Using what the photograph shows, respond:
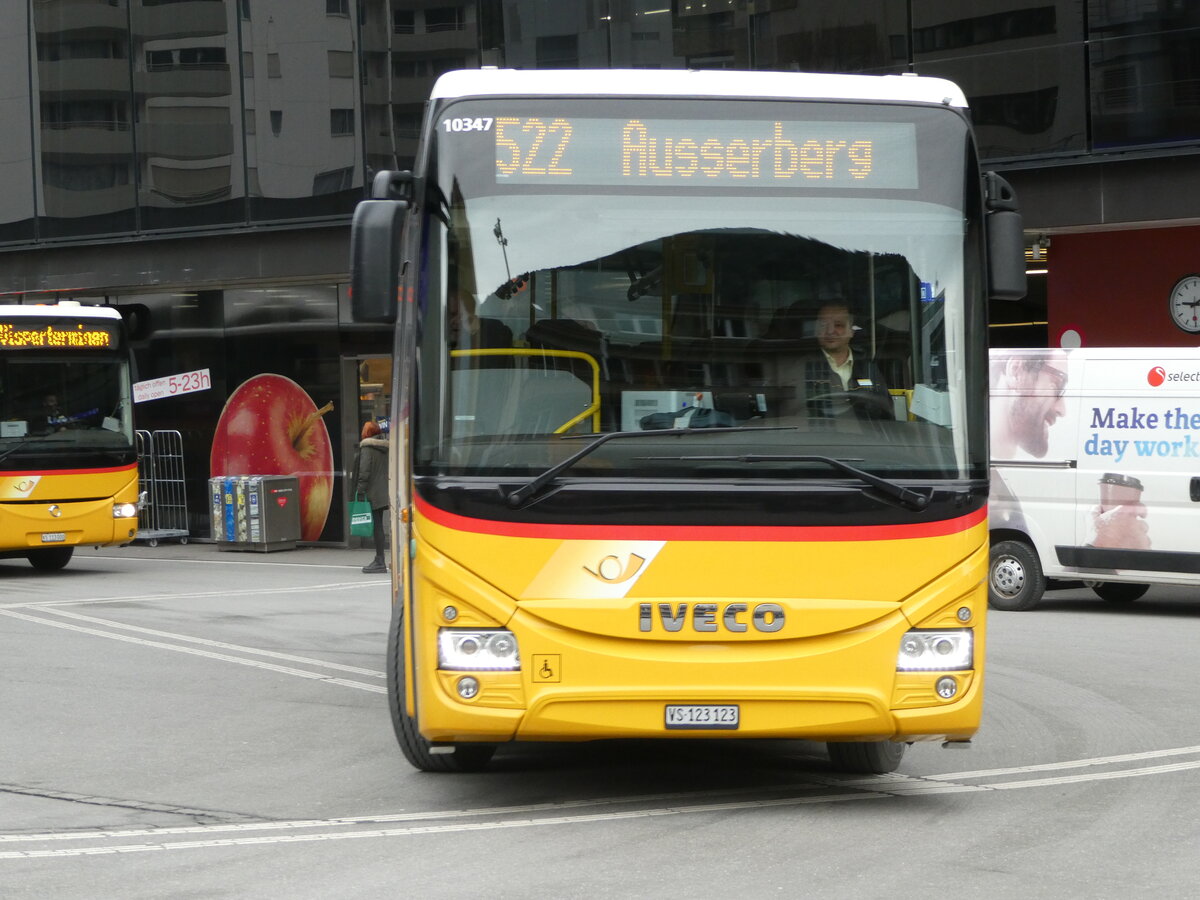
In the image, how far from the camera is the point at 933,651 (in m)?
6.53

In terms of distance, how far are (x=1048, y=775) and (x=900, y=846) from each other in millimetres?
1747

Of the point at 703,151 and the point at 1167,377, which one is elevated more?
the point at 703,151

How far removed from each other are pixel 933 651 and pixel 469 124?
2.71 metres

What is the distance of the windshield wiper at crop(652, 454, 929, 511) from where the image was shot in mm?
6430

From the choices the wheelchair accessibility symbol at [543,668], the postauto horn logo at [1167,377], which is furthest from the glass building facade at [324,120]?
the wheelchair accessibility symbol at [543,668]

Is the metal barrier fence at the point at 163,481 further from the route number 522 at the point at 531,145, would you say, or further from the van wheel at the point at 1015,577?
the route number 522 at the point at 531,145

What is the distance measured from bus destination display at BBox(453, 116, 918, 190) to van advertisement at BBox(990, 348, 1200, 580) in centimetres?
824

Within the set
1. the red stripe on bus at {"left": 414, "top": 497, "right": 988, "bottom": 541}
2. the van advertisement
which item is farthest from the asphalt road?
the van advertisement

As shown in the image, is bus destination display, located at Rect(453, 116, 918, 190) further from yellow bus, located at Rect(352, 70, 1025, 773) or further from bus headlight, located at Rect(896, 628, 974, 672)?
bus headlight, located at Rect(896, 628, 974, 672)

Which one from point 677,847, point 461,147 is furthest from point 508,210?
point 677,847

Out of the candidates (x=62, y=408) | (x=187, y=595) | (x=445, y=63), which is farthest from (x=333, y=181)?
(x=187, y=595)

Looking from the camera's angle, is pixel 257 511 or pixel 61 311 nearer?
pixel 61 311

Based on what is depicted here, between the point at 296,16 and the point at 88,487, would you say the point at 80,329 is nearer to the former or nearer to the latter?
the point at 88,487

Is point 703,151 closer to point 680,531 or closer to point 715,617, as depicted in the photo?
point 680,531
